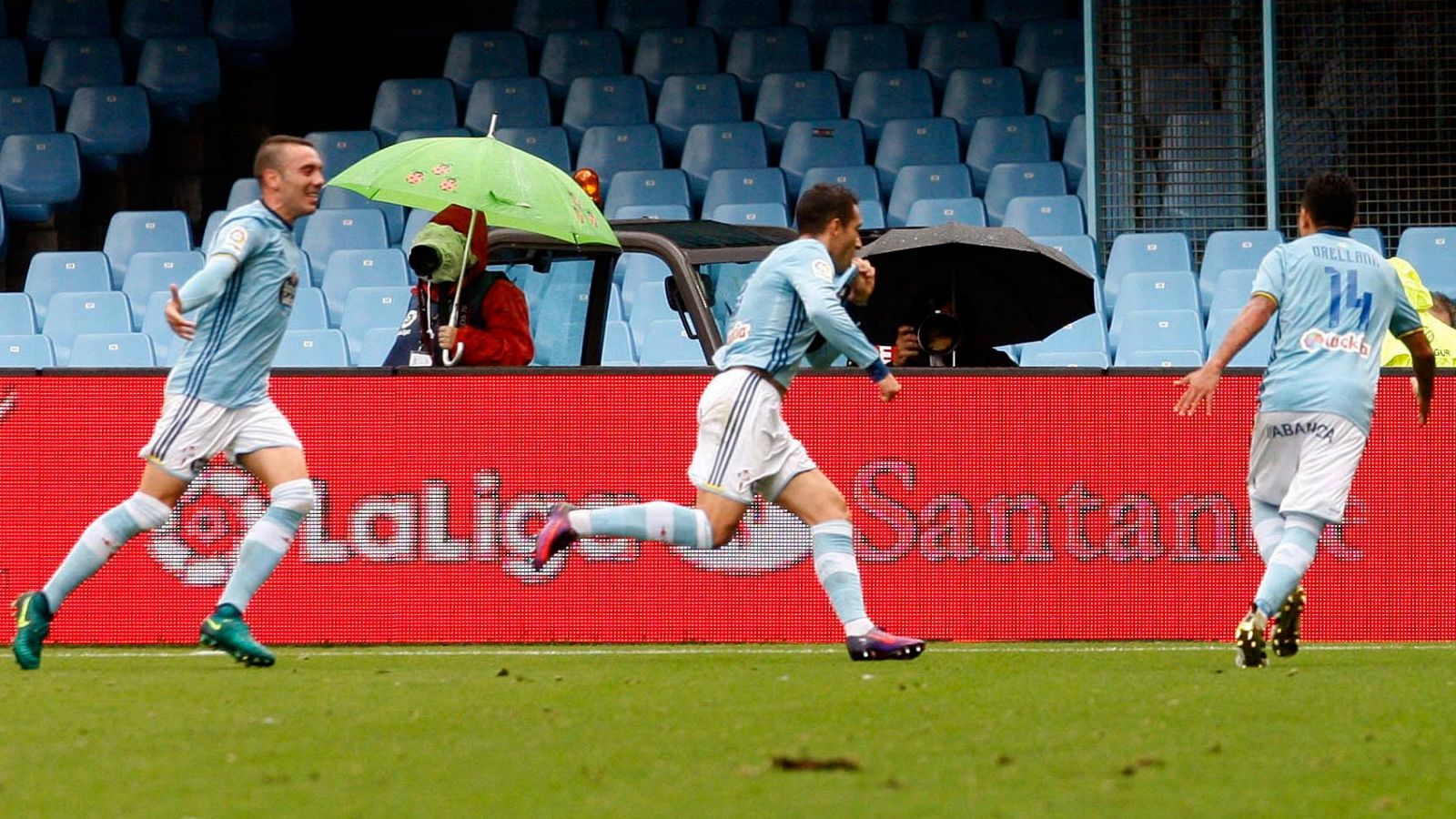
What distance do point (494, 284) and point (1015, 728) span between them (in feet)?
15.5

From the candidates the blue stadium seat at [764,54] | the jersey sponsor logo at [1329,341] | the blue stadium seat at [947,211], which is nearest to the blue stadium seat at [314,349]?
the blue stadium seat at [947,211]

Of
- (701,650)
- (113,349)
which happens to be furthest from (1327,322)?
(113,349)

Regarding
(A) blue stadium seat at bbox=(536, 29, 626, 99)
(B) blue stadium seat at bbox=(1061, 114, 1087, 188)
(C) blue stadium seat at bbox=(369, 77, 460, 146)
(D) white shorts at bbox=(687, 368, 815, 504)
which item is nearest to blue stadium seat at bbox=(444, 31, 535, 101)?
(A) blue stadium seat at bbox=(536, 29, 626, 99)

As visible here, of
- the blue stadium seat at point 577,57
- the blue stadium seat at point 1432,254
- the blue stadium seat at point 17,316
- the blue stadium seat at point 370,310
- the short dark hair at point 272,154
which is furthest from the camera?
the blue stadium seat at point 577,57

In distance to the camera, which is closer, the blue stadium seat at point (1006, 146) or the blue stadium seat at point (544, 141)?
the blue stadium seat at point (1006, 146)

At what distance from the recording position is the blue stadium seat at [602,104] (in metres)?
17.2

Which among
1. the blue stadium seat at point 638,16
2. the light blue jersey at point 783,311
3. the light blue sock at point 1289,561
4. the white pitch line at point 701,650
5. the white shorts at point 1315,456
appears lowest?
the white pitch line at point 701,650

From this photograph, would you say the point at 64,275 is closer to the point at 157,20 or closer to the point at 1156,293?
the point at 157,20

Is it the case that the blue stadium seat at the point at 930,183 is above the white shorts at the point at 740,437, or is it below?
above

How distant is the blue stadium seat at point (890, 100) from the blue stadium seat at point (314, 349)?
15.8 ft

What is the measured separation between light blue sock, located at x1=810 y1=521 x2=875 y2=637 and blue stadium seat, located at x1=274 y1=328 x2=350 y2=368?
22.4 feet

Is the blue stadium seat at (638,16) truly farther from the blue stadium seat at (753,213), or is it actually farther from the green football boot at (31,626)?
the green football boot at (31,626)

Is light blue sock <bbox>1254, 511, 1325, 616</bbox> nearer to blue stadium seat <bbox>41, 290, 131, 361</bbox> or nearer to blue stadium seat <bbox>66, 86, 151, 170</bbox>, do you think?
blue stadium seat <bbox>41, 290, 131, 361</bbox>

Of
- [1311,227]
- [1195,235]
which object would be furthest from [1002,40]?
[1311,227]
